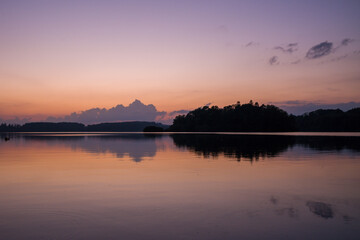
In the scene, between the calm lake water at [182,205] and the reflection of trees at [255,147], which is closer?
the calm lake water at [182,205]

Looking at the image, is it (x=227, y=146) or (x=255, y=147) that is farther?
(x=227, y=146)

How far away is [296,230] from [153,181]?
916 cm

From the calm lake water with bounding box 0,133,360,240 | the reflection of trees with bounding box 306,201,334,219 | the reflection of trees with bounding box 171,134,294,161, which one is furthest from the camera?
the reflection of trees with bounding box 171,134,294,161

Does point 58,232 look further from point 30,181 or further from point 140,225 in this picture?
point 30,181

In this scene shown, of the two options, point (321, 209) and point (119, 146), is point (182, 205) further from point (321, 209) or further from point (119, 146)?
point (119, 146)

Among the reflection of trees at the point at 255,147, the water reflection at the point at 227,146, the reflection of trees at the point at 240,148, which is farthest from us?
the water reflection at the point at 227,146

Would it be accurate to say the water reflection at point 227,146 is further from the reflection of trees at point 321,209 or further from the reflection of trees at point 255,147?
the reflection of trees at point 321,209

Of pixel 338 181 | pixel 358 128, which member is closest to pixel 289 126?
pixel 358 128

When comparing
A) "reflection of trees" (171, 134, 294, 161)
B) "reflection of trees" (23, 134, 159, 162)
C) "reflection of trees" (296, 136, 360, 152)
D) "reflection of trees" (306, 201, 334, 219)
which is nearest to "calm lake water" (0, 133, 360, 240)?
"reflection of trees" (306, 201, 334, 219)

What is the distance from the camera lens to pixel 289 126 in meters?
195

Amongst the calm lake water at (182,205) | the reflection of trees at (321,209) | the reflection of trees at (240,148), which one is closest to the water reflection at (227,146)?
the reflection of trees at (240,148)

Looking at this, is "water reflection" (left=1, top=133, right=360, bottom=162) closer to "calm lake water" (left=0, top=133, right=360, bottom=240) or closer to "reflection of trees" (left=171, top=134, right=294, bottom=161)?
"reflection of trees" (left=171, top=134, right=294, bottom=161)

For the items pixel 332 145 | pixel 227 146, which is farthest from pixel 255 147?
pixel 332 145

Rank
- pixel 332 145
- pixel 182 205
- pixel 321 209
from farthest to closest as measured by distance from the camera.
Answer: pixel 332 145 → pixel 182 205 → pixel 321 209
